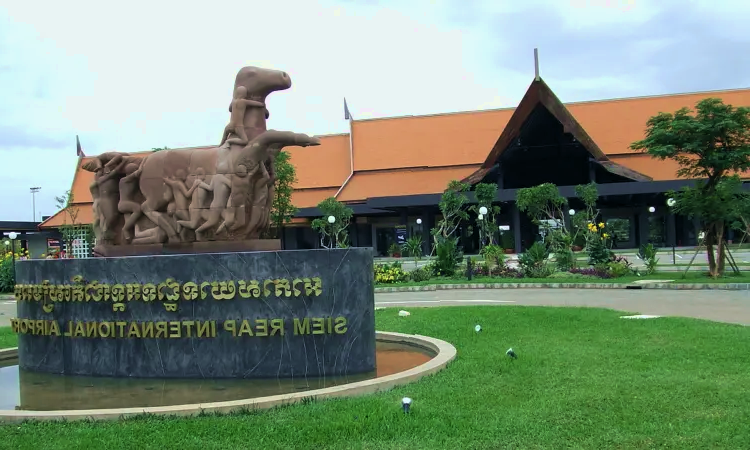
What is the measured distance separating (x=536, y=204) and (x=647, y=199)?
36.2 ft

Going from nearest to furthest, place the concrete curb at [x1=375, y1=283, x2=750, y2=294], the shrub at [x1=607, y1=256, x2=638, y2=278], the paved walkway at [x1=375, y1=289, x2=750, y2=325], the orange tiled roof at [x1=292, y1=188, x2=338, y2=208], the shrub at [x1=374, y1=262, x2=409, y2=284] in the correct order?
1. the paved walkway at [x1=375, y1=289, x2=750, y2=325]
2. the concrete curb at [x1=375, y1=283, x2=750, y2=294]
3. the shrub at [x1=607, y1=256, x2=638, y2=278]
4. the shrub at [x1=374, y1=262, x2=409, y2=284]
5. the orange tiled roof at [x1=292, y1=188, x2=338, y2=208]

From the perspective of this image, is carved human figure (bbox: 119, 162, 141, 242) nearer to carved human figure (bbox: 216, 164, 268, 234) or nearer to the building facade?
carved human figure (bbox: 216, 164, 268, 234)

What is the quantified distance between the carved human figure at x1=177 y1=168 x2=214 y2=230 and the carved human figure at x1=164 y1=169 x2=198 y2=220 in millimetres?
54

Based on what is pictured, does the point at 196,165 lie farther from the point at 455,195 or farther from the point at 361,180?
the point at 361,180

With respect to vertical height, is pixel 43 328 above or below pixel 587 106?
below

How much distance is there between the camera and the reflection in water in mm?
6500

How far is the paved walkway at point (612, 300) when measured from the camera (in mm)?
13273

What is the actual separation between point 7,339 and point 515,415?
943cm

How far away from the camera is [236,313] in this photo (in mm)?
7445

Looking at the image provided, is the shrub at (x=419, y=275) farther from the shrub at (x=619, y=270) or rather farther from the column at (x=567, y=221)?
the column at (x=567, y=221)

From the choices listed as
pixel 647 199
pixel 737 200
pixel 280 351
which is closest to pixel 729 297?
pixel 737 200

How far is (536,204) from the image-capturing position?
32.1 m

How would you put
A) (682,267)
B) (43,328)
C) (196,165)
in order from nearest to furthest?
(43,328), (196,165), (682,267)

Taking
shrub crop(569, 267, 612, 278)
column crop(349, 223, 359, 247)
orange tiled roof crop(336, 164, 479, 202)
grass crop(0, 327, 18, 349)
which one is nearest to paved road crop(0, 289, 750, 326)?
shrub crop(569, 267, 612, 278)
